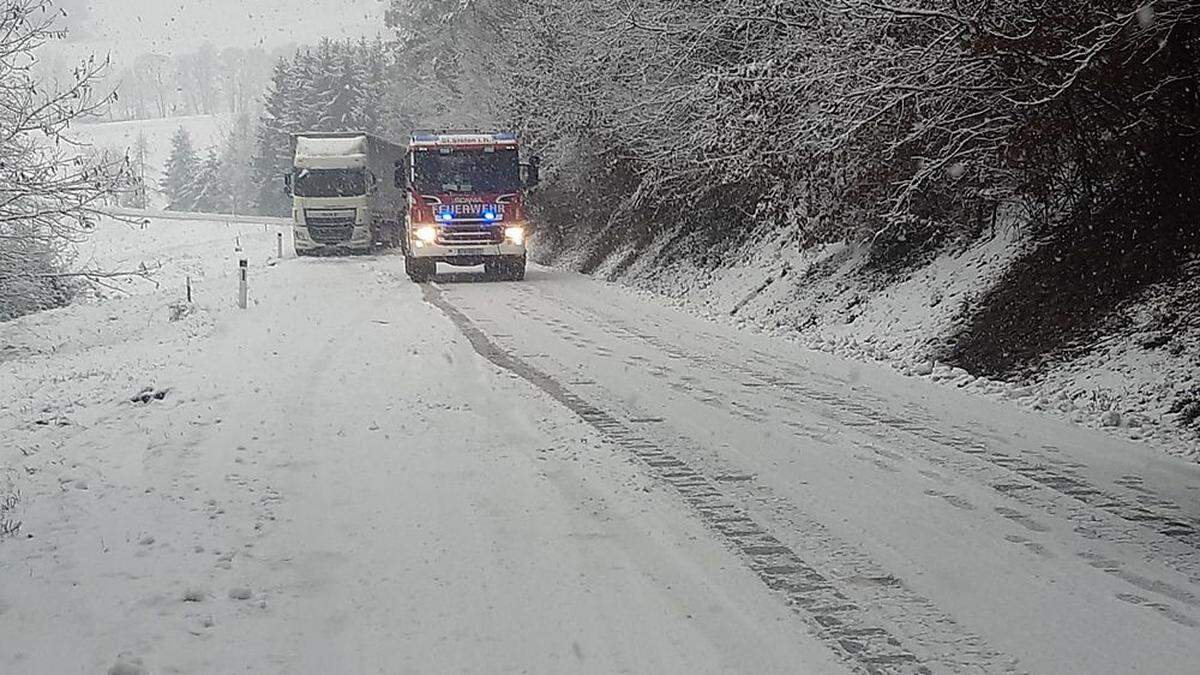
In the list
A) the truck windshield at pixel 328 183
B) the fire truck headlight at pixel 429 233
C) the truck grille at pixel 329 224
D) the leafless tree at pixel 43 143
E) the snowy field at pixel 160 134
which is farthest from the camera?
the snowy field at pixel 160 134

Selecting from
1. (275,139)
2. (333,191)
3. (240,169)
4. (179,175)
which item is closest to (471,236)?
(333,191)

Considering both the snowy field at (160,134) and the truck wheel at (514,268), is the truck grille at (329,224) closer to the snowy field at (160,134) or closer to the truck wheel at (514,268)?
the truck wheel at (514,268)

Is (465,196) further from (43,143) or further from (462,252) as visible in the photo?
(43,143)

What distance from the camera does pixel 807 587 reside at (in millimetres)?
5656

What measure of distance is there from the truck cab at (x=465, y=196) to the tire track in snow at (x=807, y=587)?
52.6 feet

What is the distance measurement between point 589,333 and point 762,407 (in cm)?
595

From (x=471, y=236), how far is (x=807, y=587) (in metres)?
19.9

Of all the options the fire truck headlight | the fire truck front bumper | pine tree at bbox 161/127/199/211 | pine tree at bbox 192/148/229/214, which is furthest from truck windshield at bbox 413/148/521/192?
pine tree at bbox 161/127/199/211

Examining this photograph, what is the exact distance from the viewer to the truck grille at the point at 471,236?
81.2 feet

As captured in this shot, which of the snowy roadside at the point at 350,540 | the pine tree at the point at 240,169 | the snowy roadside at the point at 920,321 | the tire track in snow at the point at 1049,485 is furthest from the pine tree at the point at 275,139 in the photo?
the tire track in snow at the point at 1049,485

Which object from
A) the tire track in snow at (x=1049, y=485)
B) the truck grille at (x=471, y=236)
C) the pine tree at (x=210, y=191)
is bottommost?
the tire track in snow at (x=1049, y=485)

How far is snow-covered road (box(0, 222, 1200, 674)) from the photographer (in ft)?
16.3

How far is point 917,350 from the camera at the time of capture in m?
12.9

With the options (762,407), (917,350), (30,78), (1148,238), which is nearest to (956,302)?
(917,350)
